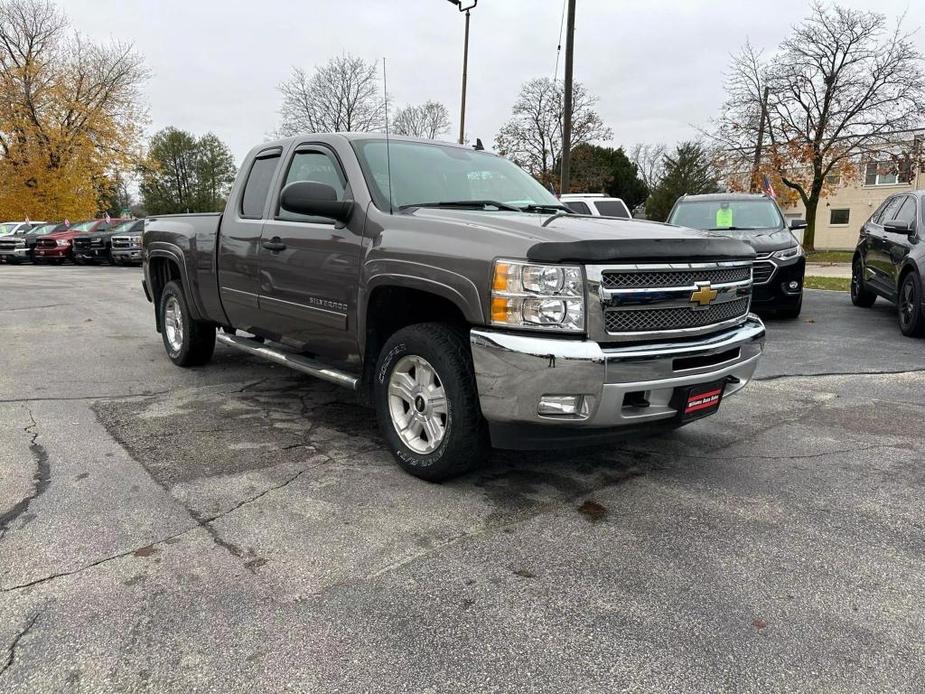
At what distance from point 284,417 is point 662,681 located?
344 centimetres

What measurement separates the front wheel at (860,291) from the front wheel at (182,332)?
9337mm

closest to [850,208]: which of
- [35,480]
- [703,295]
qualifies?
[703,295]

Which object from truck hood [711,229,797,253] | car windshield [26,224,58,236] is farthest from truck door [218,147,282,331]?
car windshield [26,224,58,236]

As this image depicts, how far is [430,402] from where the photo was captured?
3600mm

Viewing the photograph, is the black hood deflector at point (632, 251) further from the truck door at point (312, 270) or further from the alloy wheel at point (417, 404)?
the truck door at point (312, 270)

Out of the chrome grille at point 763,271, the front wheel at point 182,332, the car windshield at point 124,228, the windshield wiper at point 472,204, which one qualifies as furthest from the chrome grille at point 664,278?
the car windshield at point 124,228

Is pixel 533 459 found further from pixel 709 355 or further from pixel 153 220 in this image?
pixel 153 220

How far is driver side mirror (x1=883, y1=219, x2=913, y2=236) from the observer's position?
8.16 meters

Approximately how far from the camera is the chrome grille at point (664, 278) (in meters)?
3.16

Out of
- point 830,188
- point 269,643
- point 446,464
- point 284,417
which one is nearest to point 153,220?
point 284,417

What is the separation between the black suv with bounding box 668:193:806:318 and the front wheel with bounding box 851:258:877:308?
4.45 feet

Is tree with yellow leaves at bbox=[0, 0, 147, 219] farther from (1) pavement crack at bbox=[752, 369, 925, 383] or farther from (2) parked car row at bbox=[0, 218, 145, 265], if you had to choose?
(1) pavement crack at bbox=[752, 369, 925, 383]

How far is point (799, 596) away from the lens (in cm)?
260

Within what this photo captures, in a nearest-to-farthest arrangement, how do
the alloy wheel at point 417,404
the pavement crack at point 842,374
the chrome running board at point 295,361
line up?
the alloy wheel at point 417,404, the chrome running board at point 295,361, the pavement crack at point 842,374
